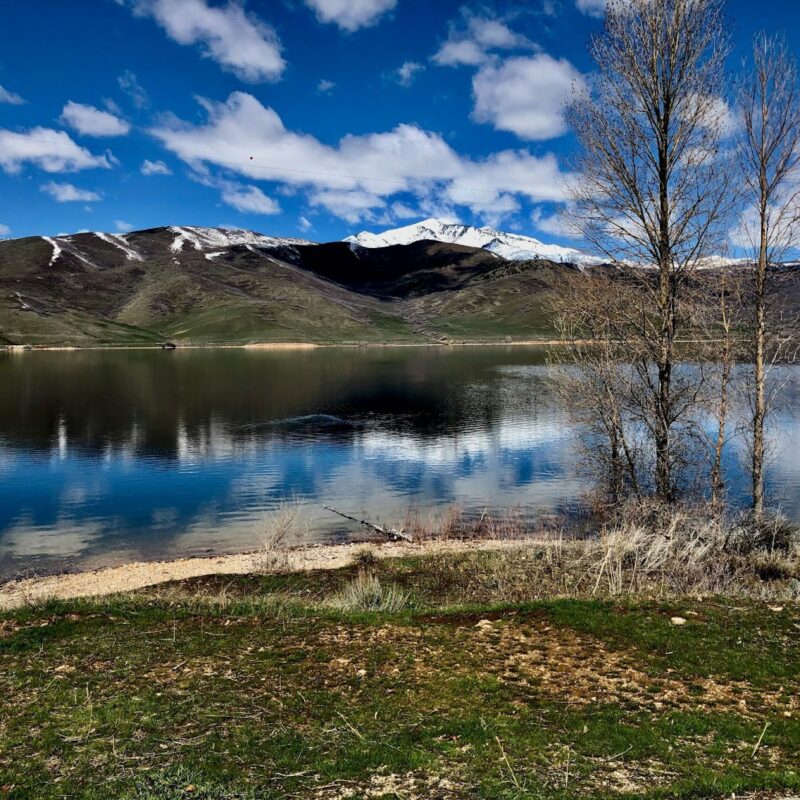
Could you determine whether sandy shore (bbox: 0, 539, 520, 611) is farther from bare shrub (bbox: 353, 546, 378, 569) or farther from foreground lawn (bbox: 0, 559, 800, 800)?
foreground lawn (bbox: 0, 559, 800, 800)

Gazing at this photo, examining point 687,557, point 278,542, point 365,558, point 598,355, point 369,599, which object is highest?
point 598,355

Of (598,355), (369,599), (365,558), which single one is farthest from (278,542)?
(598,355)

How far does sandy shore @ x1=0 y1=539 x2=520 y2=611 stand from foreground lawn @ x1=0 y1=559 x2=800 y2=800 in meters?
6.86

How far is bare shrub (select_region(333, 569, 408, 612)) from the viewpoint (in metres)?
14.8

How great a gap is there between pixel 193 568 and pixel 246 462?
21.7 meters

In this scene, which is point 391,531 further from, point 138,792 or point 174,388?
point 174,388

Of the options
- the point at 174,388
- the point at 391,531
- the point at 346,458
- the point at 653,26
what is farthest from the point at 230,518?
the point at 174,388

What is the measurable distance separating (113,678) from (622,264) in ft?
64.3

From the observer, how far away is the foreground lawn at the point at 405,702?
25.1ft

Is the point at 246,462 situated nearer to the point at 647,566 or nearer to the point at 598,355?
the point at 598,355

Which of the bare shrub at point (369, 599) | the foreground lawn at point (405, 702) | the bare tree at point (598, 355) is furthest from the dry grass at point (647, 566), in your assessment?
the bare tree at point (598, 355)

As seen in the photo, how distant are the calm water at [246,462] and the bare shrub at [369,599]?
12.1 meters

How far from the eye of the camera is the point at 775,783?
24.1 ft

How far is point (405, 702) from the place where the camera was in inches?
380
